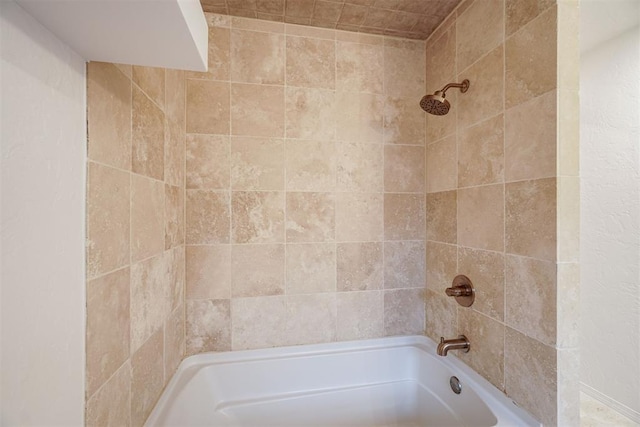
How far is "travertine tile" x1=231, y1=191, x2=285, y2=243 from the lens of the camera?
1344mm

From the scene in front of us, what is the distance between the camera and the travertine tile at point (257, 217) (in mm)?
1344

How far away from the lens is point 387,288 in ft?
4.90

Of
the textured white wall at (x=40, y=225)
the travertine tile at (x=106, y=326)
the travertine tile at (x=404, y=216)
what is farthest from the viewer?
the travertine tile at (x=404, y=216)

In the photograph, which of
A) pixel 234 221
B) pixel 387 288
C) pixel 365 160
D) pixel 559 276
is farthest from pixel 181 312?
pixel 559 276

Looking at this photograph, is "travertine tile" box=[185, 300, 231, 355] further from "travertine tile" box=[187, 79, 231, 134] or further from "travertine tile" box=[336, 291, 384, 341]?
"travertine tile" box=[187, 79, 231, 134]

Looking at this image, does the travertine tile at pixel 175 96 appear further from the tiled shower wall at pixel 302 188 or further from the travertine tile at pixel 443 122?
the travertine tile at pixel 443 122

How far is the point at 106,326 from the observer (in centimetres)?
68

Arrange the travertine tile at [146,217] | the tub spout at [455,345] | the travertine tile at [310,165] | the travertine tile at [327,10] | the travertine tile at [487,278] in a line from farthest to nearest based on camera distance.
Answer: the travertine tile at [310,165]
the travertine tile at [327,10]
the tub spout at [455,345]
the travertine tile at [487,278]
the travertine tile at [146,217]

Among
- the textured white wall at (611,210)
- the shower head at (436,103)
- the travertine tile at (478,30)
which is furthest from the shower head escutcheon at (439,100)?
the textured white wall at (611,210)

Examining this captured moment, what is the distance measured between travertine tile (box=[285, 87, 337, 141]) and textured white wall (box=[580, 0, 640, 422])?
1304mm

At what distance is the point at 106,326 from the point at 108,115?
1.80 ft

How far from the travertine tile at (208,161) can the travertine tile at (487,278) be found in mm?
1209

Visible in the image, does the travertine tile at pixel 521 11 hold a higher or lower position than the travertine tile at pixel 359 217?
higher

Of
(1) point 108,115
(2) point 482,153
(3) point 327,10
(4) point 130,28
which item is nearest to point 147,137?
(1) point 108,115
